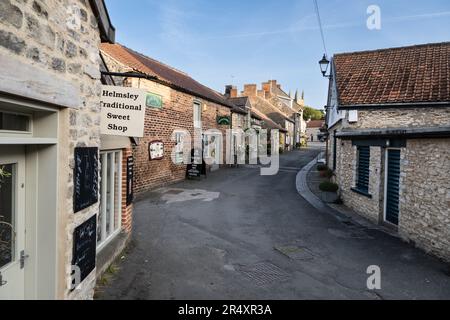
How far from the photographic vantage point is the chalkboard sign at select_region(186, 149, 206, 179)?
52.7ft

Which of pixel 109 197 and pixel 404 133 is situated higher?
pixel 404 133

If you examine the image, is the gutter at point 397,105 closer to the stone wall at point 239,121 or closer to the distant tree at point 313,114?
the stone wall at point 239,121

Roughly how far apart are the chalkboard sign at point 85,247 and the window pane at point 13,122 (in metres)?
1.23

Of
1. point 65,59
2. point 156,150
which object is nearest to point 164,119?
point 156,150

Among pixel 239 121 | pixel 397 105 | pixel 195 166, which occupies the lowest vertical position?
pixel 195 166

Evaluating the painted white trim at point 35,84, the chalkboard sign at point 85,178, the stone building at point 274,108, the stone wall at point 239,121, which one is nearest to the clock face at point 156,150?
the chalkboard sign at point 85,178

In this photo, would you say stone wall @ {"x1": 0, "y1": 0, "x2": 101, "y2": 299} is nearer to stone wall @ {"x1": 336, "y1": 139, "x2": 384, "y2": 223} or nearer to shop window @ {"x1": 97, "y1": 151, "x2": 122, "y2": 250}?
shop window @ {"x1": 97, "y1": 151, "x2": 122, "y2": 250}

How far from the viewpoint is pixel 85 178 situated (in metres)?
3.76

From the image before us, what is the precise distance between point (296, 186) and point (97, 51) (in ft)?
41.8

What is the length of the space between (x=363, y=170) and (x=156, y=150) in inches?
306

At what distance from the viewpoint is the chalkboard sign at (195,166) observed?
632 inches

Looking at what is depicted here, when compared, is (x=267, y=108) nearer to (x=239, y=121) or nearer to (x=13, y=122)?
(x=239, y=121)
